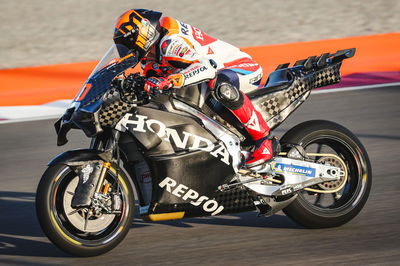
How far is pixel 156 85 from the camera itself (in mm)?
4848

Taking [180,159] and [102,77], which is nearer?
[102,77]

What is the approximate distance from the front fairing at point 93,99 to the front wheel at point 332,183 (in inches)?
54.1

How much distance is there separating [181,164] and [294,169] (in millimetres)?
875

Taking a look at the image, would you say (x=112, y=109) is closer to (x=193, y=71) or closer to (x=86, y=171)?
(x=86, y=171)

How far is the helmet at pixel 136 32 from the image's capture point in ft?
16.5

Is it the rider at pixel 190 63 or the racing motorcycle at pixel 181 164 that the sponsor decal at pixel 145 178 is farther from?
the rider at pixel 190 63

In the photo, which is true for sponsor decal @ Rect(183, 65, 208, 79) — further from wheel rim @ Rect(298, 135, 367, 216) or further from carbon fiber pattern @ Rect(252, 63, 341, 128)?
wheel rim @ Rect(298, 135, 367, 216)

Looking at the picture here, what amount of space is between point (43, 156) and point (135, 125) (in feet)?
11.5

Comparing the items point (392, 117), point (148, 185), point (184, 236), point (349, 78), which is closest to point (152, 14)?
point (148, 185)

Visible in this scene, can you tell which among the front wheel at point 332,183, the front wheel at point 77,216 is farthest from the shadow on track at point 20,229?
the front wheel at point 332,183

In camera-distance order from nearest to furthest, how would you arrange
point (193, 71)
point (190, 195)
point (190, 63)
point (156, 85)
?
point (156, 85)
point (193, 71)
point (190, 63)
point (190, 195)

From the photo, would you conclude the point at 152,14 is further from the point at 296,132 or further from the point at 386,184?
the point at 386,184

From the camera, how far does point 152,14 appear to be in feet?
17.1

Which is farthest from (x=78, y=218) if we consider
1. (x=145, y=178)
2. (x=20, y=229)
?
(x=20, y=229)
